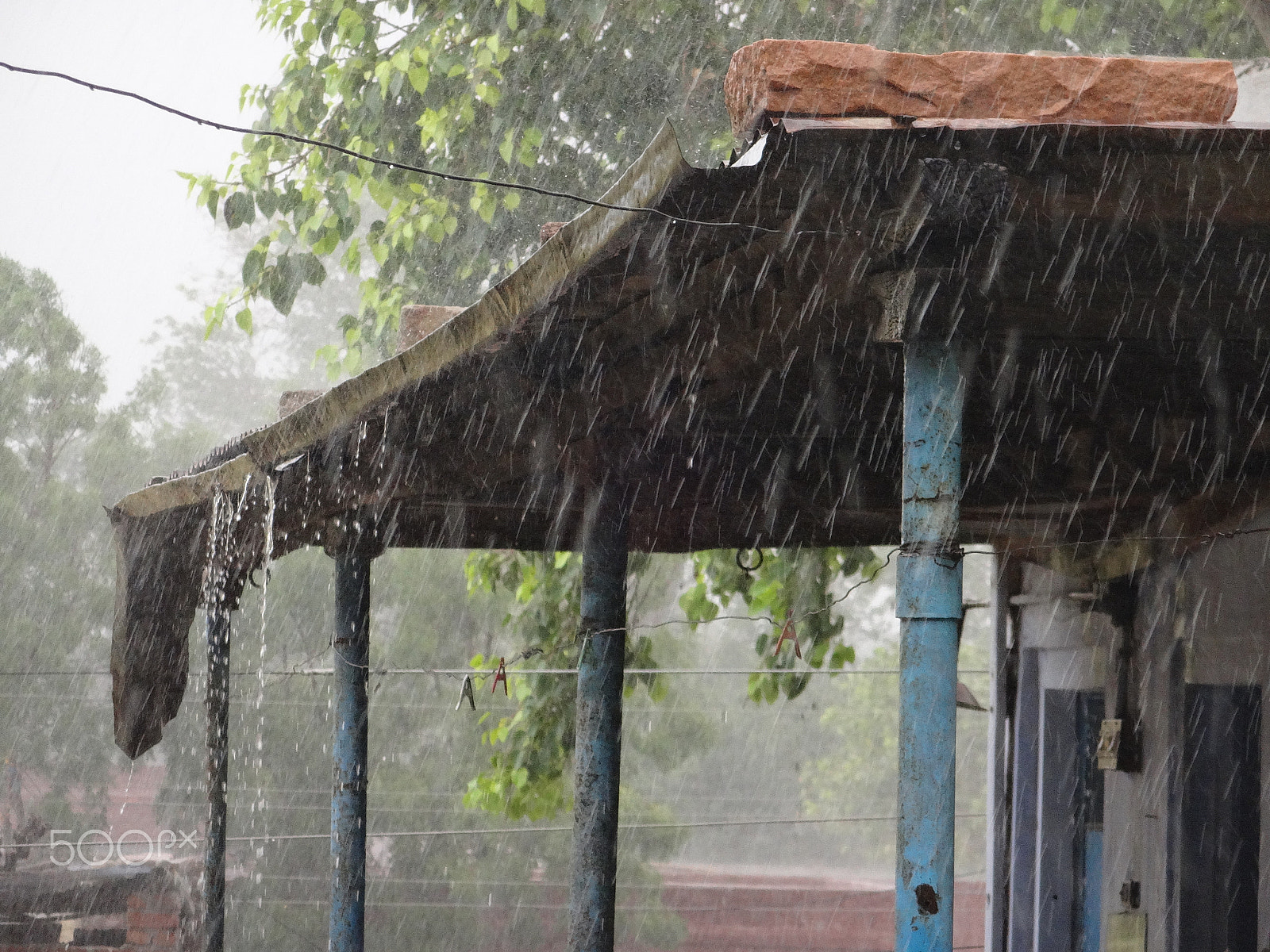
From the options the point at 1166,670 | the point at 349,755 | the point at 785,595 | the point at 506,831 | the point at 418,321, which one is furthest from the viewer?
the point at 506,831

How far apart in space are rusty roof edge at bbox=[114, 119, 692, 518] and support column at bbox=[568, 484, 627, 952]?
4.38ft

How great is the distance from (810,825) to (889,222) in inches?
1307

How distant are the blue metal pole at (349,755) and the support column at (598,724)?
1.04 meters

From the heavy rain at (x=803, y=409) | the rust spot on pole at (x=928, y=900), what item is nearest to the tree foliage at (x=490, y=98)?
the heavy rain at (x=803, y=409)

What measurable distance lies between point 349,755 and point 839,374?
293cm

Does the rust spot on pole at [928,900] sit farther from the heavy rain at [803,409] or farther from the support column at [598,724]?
the support column at [598,724]

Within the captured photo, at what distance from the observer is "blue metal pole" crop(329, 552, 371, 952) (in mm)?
5535

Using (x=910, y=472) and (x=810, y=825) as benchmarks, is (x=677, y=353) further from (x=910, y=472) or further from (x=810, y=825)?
(x=810, y=825)

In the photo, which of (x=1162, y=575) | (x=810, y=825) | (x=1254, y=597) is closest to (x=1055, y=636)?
(x=1162, y=575)

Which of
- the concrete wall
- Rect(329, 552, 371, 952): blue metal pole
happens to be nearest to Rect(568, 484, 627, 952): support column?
Rect(329, 552, 371, 952): blue metal pole

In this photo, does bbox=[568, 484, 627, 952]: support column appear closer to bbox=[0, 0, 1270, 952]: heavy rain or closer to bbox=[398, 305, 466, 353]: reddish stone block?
bbox=[0, 0, 1270, 952]: heavy rain

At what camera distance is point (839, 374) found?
3736 mm

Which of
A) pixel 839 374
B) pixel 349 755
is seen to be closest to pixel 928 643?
pixel 839 374

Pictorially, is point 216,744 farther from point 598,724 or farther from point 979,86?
point 979,86
